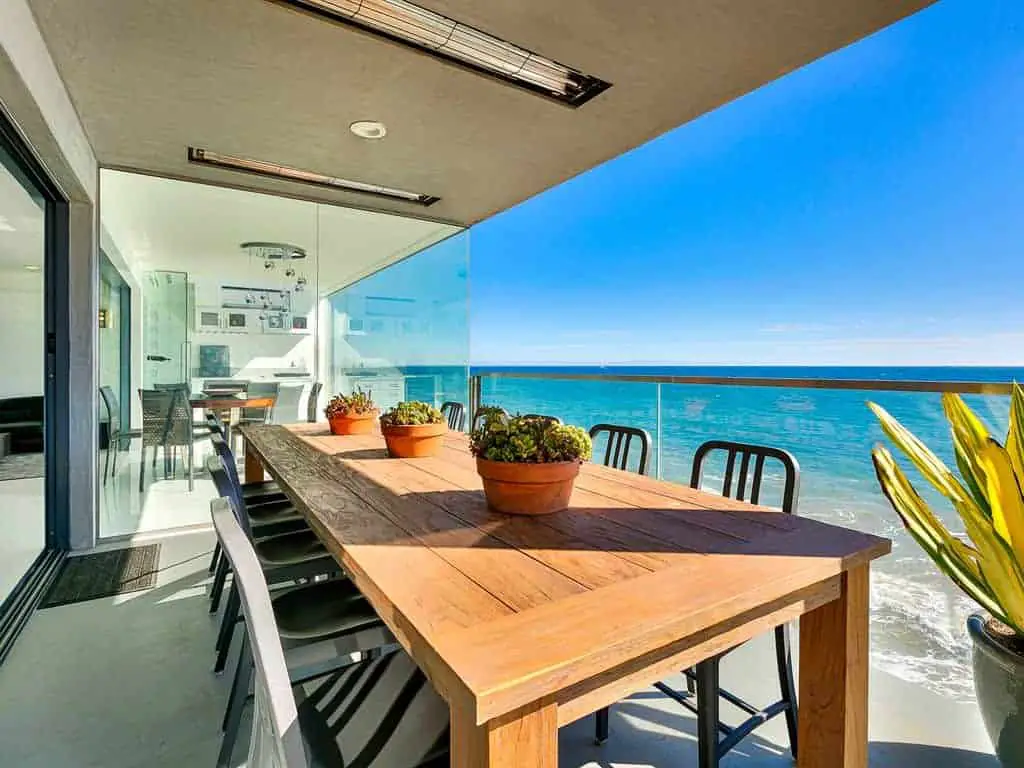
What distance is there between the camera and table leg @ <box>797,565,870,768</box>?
1.10 m

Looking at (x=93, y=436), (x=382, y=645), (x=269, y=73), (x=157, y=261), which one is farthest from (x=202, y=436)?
(x=382, y=645)

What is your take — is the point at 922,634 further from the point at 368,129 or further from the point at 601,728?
the point at 368,129

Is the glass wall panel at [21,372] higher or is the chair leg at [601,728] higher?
the glass wall panel at [21,372]

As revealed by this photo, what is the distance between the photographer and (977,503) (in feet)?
4.54

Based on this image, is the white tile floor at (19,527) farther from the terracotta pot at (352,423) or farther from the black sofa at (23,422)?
the terracotta pot at (352,423)

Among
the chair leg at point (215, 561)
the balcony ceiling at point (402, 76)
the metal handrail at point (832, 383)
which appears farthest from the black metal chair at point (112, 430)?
the metal handrail at point (832, 383)

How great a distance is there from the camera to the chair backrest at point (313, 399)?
439 centimetres

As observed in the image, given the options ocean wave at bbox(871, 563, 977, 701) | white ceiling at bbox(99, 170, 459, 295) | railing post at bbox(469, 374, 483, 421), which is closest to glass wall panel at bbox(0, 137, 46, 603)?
white ceiling at bbox(99, 170, 459, 295)

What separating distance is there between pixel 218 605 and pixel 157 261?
8.96 ft

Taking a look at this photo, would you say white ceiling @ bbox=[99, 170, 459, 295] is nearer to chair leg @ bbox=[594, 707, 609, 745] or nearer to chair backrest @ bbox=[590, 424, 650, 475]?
chair backrest @ bbox=[590, 424, 650, 475]

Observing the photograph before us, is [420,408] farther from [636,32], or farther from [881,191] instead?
[881,191]

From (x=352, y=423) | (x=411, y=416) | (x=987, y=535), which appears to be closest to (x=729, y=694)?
(x=987, y=535)

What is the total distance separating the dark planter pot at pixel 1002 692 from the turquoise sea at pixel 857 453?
1.95 ft

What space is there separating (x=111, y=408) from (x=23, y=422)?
3.04 ft
